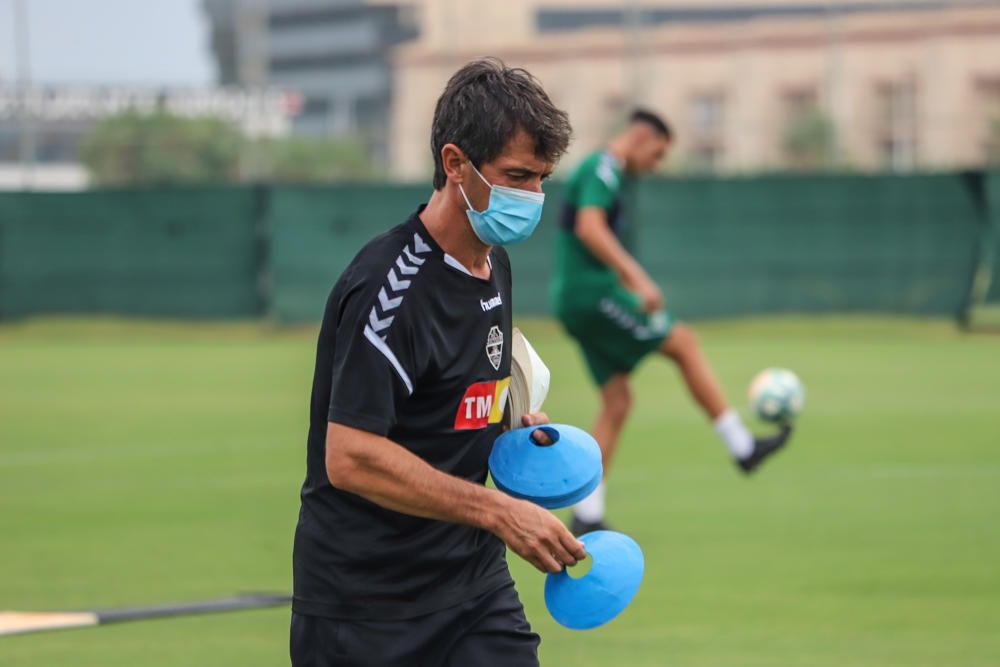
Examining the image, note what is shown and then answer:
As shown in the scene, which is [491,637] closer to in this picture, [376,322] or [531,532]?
[531,532]

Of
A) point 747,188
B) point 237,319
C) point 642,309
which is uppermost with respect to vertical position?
point 642,309

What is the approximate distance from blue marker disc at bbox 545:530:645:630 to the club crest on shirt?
0.52 meters

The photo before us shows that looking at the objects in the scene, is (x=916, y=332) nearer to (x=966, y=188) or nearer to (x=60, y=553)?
(x=966, y=188)

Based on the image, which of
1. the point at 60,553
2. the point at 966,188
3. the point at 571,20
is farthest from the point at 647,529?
the point at 571,20

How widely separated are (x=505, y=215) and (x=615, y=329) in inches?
215

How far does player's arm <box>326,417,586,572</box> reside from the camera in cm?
398

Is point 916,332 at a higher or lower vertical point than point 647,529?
lower

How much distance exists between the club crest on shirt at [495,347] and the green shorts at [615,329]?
5.26m

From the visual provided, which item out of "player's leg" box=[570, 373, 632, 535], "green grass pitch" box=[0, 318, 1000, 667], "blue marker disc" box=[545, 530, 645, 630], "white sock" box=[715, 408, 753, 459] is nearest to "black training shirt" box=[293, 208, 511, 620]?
"blue marker disc" box=[545, 530, 645, 630]

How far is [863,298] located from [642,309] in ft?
52.5

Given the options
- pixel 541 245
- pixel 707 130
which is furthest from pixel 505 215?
pixel 707 130

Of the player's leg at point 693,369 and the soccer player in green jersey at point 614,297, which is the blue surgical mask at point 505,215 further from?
the player's leg at point 693,369

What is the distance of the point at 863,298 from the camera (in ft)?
81.7

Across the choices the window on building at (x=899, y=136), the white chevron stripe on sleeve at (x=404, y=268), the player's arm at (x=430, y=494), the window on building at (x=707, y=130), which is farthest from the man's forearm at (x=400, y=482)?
the window on building at (x=707, y=130)
